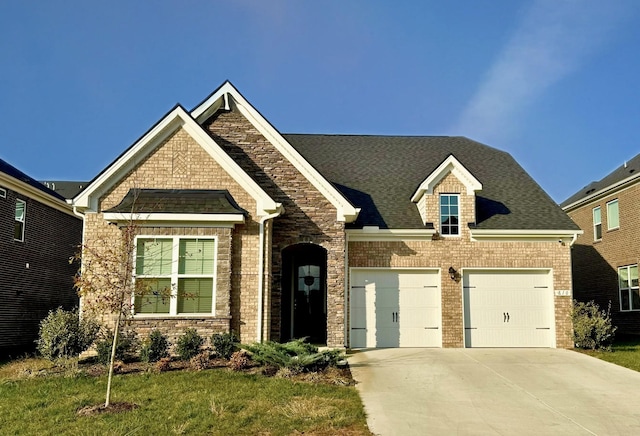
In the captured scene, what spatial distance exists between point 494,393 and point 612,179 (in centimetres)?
1657

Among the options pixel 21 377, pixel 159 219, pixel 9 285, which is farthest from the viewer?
pixel 9 285

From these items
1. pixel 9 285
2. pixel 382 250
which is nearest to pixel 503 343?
pixel 382 250

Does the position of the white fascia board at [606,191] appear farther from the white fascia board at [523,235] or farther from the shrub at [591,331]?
the shrub at [591,331]

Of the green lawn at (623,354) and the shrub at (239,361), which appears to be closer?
the shrub at (239,361)

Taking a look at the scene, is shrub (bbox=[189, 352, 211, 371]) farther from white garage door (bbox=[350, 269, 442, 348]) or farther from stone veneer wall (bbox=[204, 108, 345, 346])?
white garage door (bbox=[350, 269, 442, 348])

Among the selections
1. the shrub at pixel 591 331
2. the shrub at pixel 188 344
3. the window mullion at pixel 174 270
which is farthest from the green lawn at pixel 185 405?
the shrub at pixel 591 331

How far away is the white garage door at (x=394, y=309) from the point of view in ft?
54.5

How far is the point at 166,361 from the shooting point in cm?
1245

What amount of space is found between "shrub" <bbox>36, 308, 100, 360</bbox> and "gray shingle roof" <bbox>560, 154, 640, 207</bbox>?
19.3 m

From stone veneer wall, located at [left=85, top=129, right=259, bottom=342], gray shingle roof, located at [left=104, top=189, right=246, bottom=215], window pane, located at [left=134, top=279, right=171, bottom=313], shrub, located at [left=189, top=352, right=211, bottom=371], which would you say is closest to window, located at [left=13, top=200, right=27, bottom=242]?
stone veneer wall, located at [left=85, top=129, right=259, bottom=342]

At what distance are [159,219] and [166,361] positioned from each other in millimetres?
3447

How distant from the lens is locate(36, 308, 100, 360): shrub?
42.0 feet

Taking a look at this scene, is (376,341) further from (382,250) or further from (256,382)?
(256,382)

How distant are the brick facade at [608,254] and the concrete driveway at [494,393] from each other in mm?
8167
